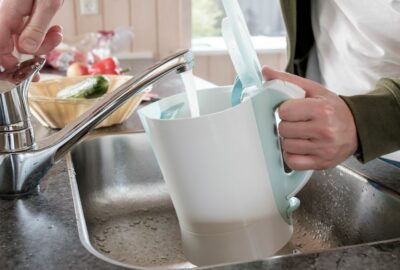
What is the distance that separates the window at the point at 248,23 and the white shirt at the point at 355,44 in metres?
1.46

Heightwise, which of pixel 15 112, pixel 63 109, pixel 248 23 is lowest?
pixel 248 23

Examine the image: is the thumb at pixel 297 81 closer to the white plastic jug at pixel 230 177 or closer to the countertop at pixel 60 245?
the white plastic jug at pixel 230 177

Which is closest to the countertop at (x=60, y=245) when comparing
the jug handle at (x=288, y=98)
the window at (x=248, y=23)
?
the jug handle at (x=288, y=98)

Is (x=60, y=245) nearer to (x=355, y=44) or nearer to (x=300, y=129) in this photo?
(x=300, y=129)

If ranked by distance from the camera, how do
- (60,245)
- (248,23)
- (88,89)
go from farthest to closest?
(248,23) → (88,89) → (60,245)

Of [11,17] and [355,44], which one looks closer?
[11,17]

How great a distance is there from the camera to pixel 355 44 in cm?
86

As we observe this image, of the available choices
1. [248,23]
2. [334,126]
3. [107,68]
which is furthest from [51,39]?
[248,23]

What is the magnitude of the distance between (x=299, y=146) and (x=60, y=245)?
0.25 m

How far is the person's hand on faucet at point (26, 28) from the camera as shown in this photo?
63cm

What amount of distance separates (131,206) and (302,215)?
0.85 feet

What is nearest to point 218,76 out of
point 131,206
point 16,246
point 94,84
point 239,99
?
point 94,84

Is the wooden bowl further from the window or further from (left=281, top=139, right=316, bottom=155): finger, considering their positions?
the window

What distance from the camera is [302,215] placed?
2.54 ft
